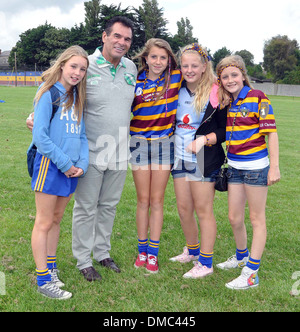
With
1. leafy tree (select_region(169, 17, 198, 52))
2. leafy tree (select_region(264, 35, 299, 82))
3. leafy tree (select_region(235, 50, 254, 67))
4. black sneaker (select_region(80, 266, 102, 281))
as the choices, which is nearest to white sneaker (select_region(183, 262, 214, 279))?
black sneaker (select_region(80, 266, 102, 281))

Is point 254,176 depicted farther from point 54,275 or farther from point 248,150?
point 54,275

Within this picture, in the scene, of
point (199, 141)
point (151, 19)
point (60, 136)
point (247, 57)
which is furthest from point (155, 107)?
point (247, 57)

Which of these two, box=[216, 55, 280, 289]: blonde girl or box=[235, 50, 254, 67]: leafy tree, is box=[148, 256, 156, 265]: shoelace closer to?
box=[216, 55, 280, 289]: blonde girl

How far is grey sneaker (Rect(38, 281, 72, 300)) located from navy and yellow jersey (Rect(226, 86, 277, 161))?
190 cm

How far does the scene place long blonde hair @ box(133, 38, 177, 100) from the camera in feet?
11.2

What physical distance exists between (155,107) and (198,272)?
5.37 feet

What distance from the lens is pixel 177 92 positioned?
3504mm

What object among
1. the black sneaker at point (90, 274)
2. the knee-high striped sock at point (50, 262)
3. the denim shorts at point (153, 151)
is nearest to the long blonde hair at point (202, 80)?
the denim shorts at point (153, 151)

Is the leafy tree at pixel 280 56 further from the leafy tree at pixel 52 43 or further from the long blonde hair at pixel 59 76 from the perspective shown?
the long blonde hair at pixel 59 76

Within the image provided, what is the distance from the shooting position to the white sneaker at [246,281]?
3322 mm

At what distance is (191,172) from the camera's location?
11.4ft

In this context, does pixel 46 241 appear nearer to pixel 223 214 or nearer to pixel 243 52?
pixel 223 214
